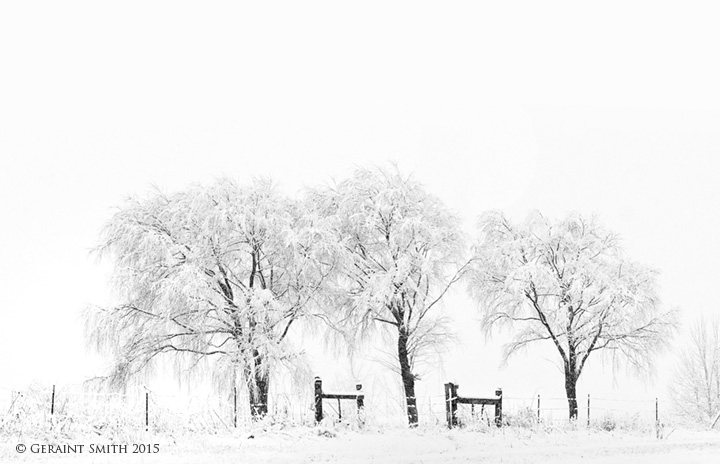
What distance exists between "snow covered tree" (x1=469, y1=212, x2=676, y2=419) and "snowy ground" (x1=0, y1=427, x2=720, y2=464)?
7.60 metres

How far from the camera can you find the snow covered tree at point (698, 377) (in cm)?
4903

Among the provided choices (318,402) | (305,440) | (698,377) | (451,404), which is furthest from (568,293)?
(698,377)

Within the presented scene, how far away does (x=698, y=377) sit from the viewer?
50.1 meters

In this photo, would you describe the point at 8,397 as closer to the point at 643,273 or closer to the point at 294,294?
the point at 294,294

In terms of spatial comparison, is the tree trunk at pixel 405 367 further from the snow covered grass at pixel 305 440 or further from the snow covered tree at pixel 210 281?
the snow covered tree at pixel 210 281

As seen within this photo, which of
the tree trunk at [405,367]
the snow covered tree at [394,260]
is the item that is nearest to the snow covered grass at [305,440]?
the tree trunk at [405,367]

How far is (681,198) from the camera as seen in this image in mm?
164625

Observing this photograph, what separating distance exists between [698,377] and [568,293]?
21190 millimetres

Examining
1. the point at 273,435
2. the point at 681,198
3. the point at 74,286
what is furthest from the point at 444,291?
the point at 681,198

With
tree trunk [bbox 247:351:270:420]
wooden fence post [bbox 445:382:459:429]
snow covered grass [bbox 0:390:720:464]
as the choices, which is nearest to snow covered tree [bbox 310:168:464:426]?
wooden fence post [bbox 445:382:459:429]

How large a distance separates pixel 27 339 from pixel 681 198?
5643 inches

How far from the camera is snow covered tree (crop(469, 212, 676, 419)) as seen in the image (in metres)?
33.8

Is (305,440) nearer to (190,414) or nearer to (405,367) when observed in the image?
(190,414)

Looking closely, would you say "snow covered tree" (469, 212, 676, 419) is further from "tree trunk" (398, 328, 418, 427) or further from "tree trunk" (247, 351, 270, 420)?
"tree trunk" (247, 351, 270, 420)
